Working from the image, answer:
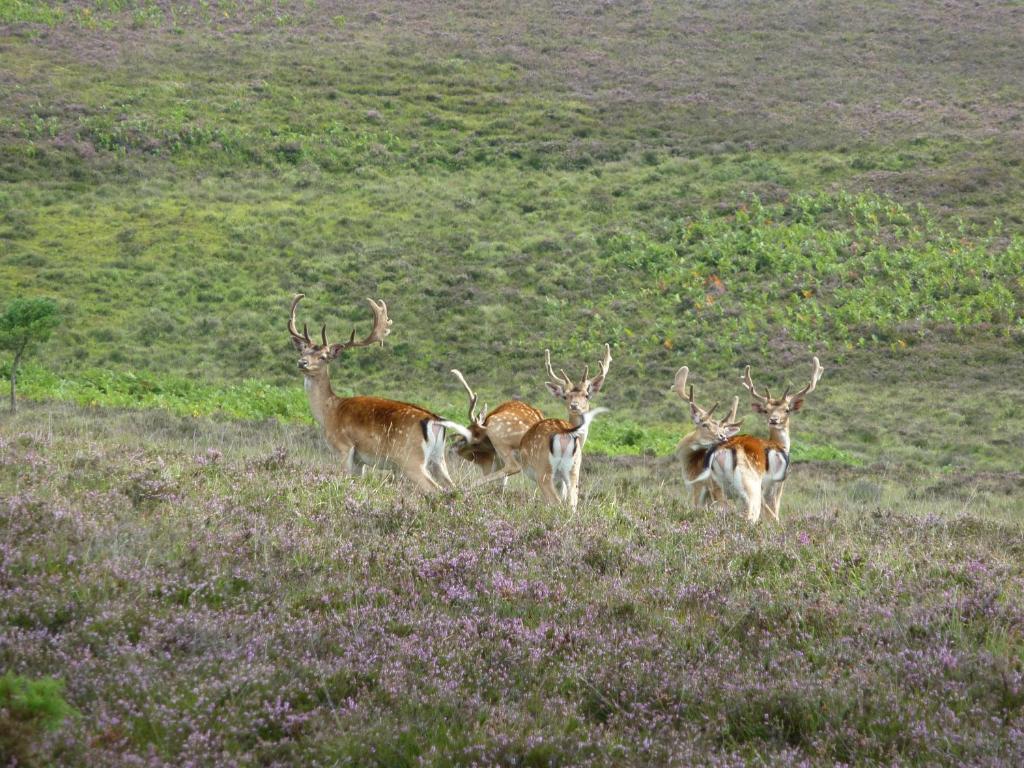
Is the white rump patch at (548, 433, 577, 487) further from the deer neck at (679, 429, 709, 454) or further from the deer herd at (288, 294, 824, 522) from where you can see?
the deer neck at (679, 429, 709, 454)

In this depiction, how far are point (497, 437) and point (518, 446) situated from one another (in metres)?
0.25

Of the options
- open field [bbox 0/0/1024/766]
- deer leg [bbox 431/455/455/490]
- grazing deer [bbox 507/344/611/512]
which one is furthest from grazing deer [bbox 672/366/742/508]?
deer leg [bbox 431/455/455/490]

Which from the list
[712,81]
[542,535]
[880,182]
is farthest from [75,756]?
[712,81]

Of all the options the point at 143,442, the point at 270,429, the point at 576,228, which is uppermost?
the point at 576,228

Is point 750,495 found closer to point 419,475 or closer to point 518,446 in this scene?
point 518,446

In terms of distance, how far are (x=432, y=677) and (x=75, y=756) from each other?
1452 millimetres

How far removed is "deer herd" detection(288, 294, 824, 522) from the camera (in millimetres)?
10367

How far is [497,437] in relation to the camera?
11.5 meters

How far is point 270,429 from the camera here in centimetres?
1927

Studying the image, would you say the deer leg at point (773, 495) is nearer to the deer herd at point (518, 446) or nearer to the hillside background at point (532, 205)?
the deer herd at point (518, 446)

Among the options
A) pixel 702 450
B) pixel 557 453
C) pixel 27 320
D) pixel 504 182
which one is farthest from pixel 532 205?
pixel 557 453

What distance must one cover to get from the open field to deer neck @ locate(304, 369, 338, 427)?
3.32ft

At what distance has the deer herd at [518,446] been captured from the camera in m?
10.4

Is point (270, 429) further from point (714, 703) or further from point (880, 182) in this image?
point (880, 182)
